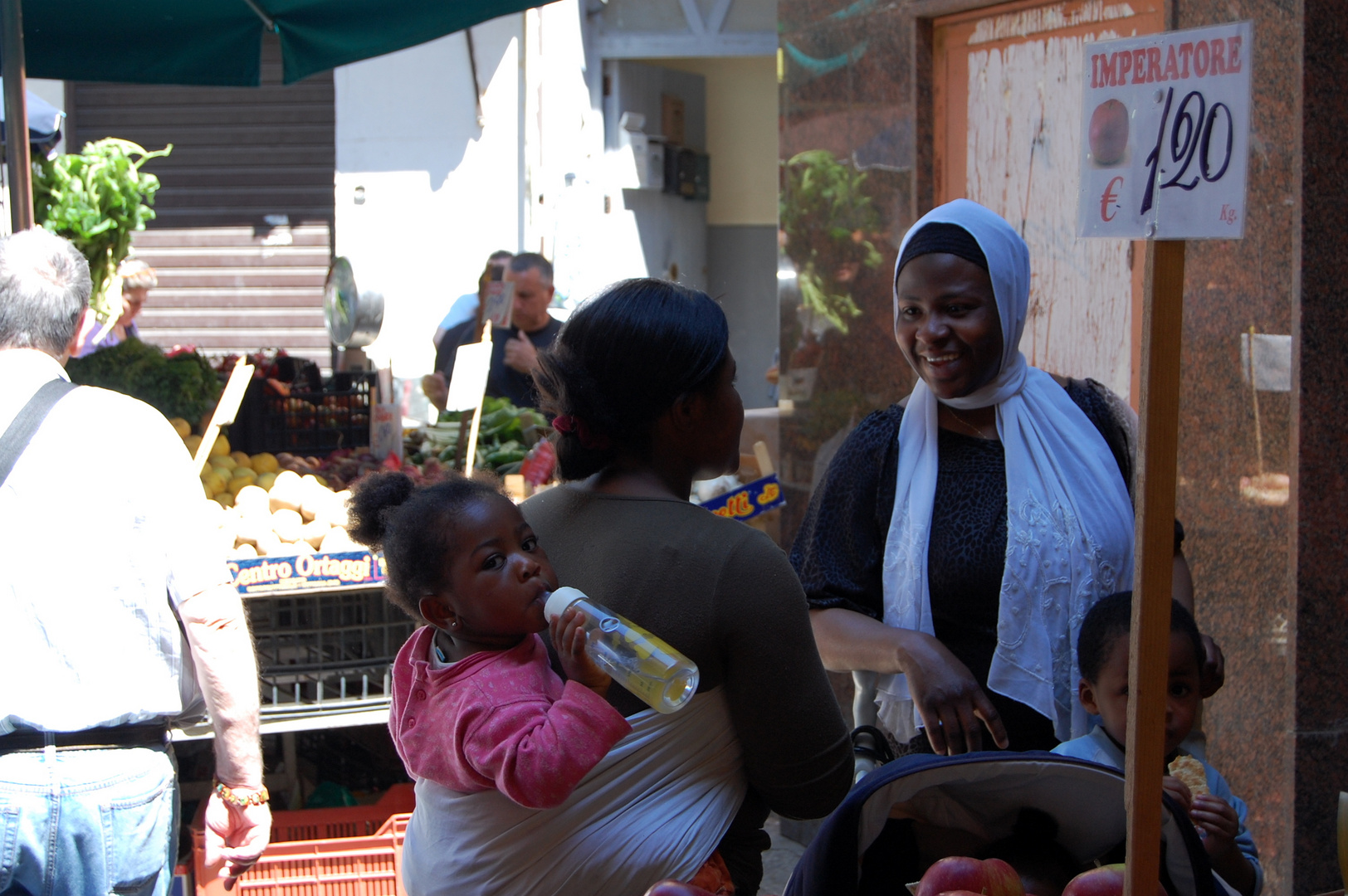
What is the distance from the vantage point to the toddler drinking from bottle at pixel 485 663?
142cm

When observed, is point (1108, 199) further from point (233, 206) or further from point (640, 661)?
point (233, 206)

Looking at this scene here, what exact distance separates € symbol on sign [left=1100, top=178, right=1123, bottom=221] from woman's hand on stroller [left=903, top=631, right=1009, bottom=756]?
0.82 metres

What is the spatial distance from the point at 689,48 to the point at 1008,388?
9.68m

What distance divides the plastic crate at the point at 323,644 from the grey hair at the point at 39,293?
1.16m

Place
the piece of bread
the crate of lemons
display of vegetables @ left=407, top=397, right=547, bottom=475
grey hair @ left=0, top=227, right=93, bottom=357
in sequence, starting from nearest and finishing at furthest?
the piece of bread
grey hair @ left=0, top=227, right=93, bottom=357
the crate of lemons
display of vegetables @ left=407, top=397, right=547, bottom=475

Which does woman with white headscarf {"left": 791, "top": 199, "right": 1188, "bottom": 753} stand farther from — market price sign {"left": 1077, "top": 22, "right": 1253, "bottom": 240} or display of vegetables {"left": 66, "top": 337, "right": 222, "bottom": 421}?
display of vegetables {"left": 66, "top": 337, "right": 222, "bottom": 421}

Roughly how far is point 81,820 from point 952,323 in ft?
6.07

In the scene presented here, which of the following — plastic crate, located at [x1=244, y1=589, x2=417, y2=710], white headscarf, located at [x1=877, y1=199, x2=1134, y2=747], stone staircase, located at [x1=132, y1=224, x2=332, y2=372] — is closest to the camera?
white headscarf, located at [x1=877, y1=199, x2=1134, y2=747]

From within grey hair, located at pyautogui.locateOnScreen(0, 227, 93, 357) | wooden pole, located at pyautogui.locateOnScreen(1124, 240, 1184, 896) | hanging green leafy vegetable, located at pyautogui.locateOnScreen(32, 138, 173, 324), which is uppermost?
hanging green leafy vegetable, located at pyautogui.locateOnScreen(32, 138, 173, 324)

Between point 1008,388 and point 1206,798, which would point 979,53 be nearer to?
point 1008,388

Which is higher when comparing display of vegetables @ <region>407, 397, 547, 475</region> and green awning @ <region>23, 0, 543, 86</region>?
green awning @ <region>23, 0, 543, 86</region>

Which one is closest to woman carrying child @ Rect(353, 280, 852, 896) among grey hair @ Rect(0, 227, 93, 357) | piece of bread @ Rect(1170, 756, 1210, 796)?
piece of bread @ Rect(1170, 756, 1210, 796)

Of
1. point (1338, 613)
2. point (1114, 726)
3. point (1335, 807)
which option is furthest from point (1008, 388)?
point (1335, 807)

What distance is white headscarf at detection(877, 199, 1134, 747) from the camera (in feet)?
6.74
